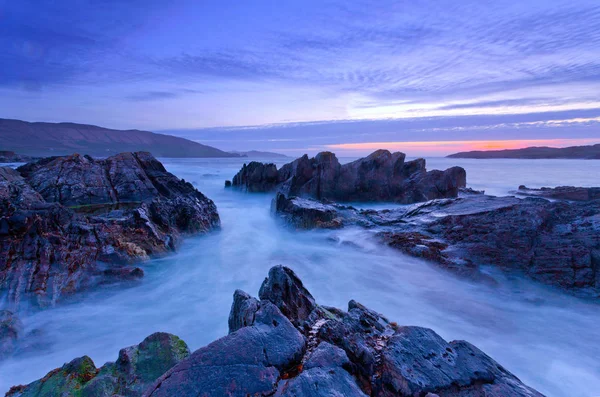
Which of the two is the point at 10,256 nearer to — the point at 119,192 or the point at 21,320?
the point at 21,320

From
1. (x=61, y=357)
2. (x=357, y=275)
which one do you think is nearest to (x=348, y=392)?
(x=61, y=357)

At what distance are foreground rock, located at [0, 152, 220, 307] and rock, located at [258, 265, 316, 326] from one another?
516 cm

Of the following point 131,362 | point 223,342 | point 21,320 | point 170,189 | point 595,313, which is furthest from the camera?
point 170,189

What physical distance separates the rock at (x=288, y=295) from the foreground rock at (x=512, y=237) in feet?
18.3

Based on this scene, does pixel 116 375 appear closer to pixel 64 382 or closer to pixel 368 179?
pixel 64 382

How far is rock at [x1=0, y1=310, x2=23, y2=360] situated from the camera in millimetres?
5203

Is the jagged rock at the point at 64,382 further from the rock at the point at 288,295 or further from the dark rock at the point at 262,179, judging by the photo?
the dark rock at the point at 262,179

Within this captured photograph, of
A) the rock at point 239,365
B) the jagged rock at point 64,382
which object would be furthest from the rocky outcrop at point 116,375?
the rock at point 239,365

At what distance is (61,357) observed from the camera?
211 inches

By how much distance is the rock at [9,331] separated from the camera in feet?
17.1

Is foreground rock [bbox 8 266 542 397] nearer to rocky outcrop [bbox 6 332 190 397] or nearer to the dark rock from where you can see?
rocky outcrop [bbox 6 332 190 397]

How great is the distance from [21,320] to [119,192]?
8.24 m

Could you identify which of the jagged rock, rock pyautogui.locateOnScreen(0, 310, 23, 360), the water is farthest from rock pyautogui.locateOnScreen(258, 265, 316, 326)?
rock pyautogui.locateOnScreen(0, 310, 23, 360)

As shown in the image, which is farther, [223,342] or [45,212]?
[45,212]
